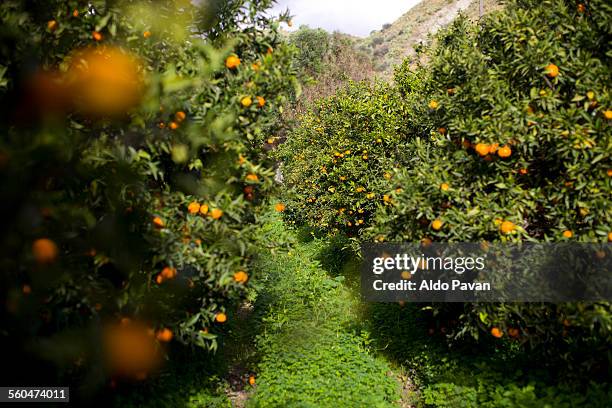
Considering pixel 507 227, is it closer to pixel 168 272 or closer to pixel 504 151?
pixel 504 151

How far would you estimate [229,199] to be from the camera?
3627 mm

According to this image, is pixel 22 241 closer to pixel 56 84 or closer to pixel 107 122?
pixel 56 84

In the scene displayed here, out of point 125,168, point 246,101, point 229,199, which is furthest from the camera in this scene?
point 246,101

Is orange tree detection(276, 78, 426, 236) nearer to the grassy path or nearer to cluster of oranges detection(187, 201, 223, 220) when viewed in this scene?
the grassy path

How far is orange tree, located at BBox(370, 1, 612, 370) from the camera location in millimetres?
3850

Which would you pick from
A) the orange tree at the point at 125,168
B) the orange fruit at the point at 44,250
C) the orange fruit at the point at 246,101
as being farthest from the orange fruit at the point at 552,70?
the orange fruit at the point at 44,250

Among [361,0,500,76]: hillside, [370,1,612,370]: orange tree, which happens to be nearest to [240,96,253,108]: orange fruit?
[370,1,612,370]: orange tree

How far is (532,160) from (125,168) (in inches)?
145

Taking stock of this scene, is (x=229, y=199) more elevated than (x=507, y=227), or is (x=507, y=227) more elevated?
(x=229, y=199)

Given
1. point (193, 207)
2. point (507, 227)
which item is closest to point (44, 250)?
point (193, 207)

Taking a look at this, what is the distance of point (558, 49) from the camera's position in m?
4.12

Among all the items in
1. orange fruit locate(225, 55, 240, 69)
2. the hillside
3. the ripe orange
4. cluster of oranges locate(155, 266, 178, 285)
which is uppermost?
the hillside

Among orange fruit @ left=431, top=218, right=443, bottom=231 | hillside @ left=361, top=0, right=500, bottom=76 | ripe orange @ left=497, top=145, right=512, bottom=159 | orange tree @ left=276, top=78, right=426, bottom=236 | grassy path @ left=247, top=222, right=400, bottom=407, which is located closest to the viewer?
ripe orange @ left=497, top=145, right=512, bottom=159

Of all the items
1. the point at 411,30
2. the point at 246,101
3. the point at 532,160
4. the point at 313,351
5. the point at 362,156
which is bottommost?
the point at 313,351
